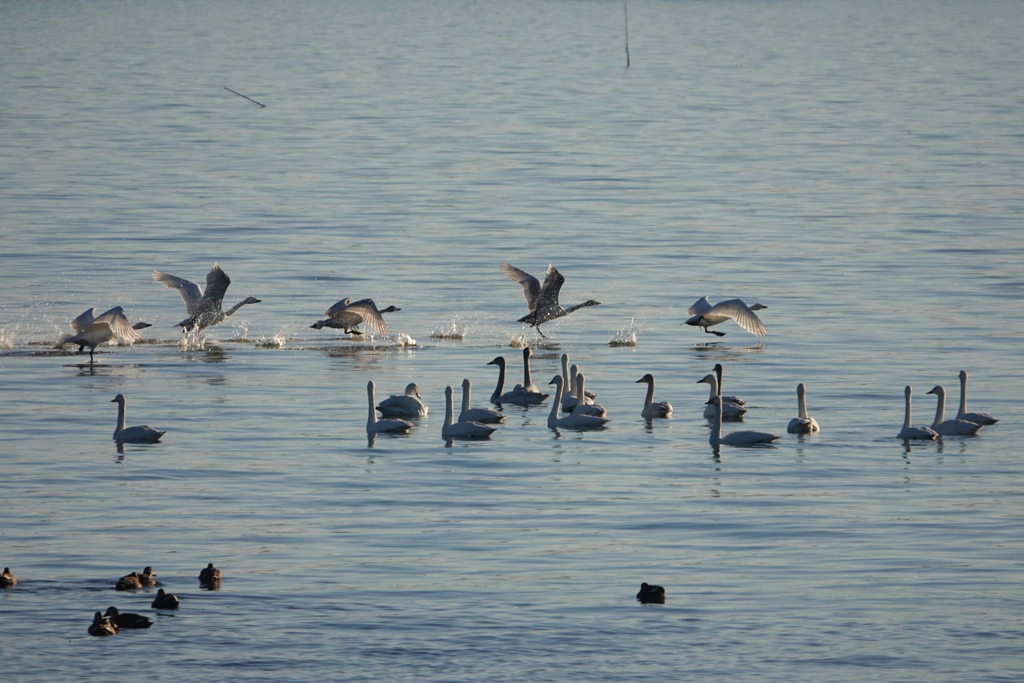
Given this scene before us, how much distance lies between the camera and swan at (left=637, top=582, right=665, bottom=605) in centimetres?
1498

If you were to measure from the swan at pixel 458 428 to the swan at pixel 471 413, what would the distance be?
0.46 metres

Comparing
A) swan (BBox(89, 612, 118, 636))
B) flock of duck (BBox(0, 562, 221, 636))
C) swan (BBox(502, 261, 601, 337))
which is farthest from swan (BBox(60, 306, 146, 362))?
swan (BBox(89, 612, 118, 636))

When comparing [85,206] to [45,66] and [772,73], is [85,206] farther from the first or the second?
[772,73]

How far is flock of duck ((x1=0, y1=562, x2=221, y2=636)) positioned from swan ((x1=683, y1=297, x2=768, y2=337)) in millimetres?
14511

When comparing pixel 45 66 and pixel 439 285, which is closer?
pixel 439 285

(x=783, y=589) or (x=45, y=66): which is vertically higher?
(x=45, y=66)

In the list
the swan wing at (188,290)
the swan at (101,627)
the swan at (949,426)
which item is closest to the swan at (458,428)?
the swan at (949,426)

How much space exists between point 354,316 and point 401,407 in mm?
6334

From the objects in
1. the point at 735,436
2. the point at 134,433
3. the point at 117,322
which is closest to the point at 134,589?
the point at 134,433

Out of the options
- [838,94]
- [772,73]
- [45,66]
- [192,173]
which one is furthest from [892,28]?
[192,173]

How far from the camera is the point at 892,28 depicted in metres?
145

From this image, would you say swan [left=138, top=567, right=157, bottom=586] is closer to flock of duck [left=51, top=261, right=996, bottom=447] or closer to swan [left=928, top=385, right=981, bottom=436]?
flock of duck [left=51, top=261, right=996, bottom=447]

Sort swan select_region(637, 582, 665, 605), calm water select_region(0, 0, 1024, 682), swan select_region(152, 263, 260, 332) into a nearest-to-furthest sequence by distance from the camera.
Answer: calm water select_region(0, 0, 1024, 682) < swan select_region(637, 582, 665, 605) < swan select_region(152, 263, 260, 332)

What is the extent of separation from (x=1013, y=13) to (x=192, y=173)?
124 m
